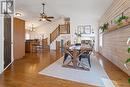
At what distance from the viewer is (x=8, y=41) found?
16.7 ft

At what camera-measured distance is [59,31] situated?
1272 centimetres

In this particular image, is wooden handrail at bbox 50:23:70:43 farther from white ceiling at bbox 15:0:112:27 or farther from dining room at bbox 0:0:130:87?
white ceiling at bbox 15:0:112:27

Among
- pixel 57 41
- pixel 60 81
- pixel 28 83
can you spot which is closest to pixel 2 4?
pixel 28 83

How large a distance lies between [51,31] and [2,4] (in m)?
9.14

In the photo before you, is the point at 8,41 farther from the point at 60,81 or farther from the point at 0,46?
the point at 60,81

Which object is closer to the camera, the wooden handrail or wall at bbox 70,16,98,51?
wall at bbox 70,16,98,51

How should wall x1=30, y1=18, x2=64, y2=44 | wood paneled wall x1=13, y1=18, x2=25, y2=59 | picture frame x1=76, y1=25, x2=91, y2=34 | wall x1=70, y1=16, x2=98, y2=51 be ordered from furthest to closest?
wall x1=30, y1=18, x2=64, y2=44
picture frame x1=76, y1=25, x2=91, y2=34
wall x1=70, y1=16, x2=98, y2=51
wood paneled wall x1=13, y1=18, x2=25, y2=59

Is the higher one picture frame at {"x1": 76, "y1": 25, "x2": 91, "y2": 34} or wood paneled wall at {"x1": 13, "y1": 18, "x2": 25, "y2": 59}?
picture frame at {"x1": 76, "y1": 25, "x2": 91, "y2": 34}

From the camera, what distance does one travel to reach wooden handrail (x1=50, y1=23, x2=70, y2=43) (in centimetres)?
1208

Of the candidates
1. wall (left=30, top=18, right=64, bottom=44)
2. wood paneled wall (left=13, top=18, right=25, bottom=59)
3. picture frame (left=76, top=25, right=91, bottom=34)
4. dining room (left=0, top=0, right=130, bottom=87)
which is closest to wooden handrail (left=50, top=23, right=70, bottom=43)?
dining room (left=0, top=0, right=130, bottom=87)

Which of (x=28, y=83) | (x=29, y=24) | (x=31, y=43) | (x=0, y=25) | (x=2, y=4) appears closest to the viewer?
(x=28, y=83)

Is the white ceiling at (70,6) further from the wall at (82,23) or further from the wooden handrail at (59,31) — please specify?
the wooden handrail at (59,31)

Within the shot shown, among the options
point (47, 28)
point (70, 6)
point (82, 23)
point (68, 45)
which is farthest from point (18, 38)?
point (47, 28)

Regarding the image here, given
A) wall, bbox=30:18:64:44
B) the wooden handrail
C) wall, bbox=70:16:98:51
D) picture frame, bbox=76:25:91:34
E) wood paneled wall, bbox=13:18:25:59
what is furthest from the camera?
wall, bbox=30:18:64:44
